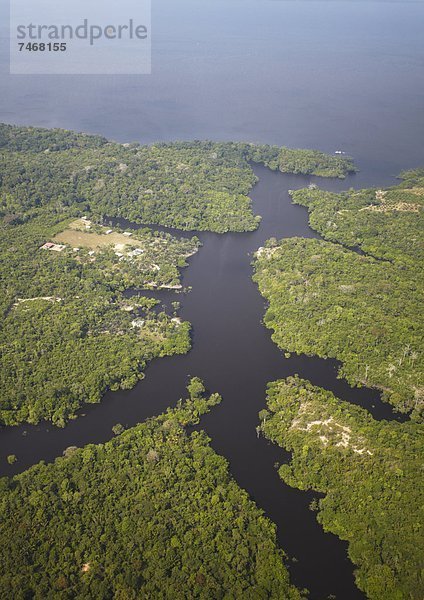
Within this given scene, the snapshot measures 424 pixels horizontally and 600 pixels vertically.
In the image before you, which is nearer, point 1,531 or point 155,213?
point 1,531

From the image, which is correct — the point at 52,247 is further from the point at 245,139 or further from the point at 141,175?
the point at 245,139

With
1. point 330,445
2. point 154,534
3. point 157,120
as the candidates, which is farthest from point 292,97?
point 154,534

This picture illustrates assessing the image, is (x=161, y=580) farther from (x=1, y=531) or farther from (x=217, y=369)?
(x=217, y=369)

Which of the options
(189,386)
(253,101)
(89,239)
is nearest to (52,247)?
(89,239)

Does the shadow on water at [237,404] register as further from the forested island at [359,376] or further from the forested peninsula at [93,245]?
the forested peninsula at [93,245]

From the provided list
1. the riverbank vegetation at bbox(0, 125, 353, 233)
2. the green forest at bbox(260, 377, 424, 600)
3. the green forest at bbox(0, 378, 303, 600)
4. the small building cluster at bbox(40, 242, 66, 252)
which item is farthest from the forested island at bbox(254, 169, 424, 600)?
the small building cluster at bbox(40, 242, 66, 252)
